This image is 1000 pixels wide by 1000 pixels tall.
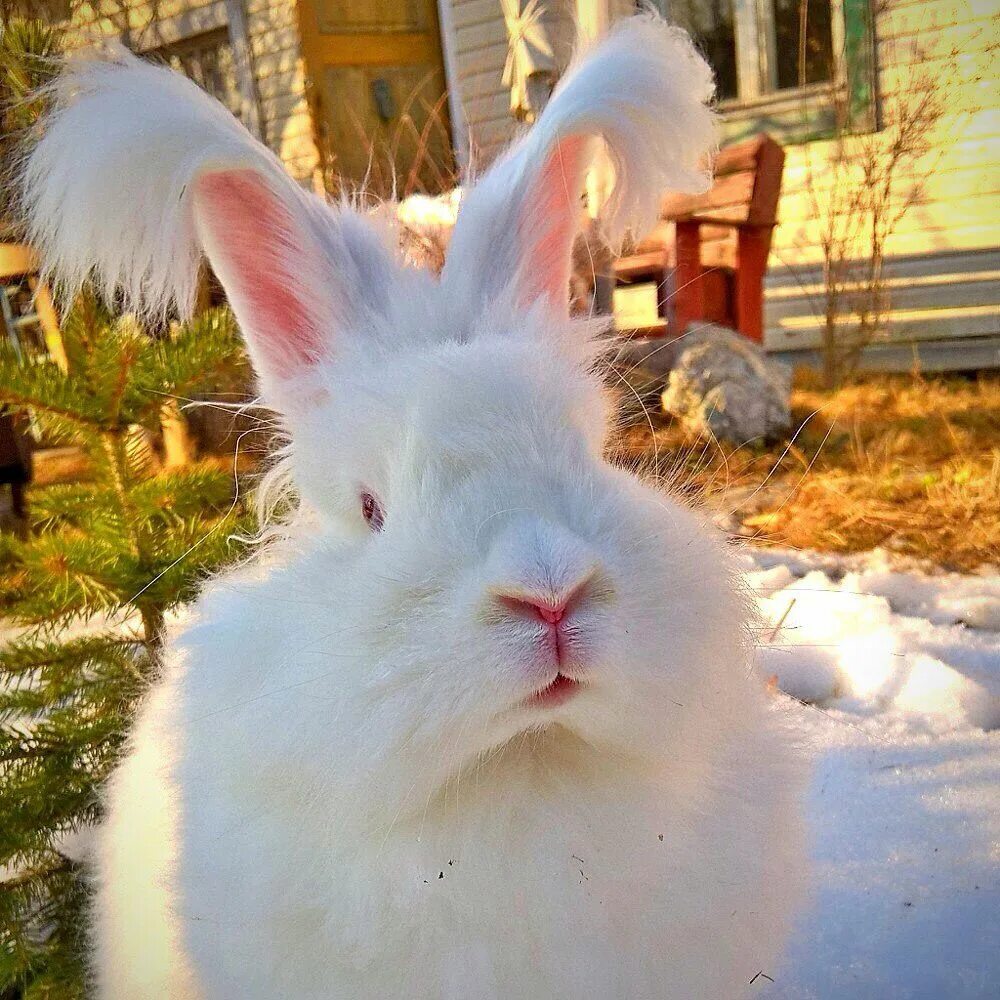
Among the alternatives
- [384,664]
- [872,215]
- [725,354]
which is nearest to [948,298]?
[872,215]

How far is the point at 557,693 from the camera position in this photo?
752 millimetres

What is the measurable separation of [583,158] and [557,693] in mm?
763

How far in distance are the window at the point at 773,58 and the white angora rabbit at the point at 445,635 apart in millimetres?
3766

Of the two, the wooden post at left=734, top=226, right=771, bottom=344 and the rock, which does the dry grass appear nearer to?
the rock

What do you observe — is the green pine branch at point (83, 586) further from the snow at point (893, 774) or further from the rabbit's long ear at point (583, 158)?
the snow at point (893, 774)

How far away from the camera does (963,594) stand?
7.96 ft

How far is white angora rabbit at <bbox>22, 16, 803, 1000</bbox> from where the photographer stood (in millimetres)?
768

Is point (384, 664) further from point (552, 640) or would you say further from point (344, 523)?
point (344, 523)

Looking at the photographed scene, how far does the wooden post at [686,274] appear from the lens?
3674 millimetres

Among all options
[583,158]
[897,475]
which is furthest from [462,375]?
[897,475]

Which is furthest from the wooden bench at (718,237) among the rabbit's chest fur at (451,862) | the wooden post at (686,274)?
the rabbit's chest fur at (451,862)

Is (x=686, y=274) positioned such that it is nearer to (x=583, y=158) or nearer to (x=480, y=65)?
(x=480, y=65)

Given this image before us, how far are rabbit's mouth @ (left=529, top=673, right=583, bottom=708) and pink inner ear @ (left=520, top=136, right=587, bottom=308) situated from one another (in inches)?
22.9

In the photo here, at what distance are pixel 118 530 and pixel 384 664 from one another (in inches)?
36.4
